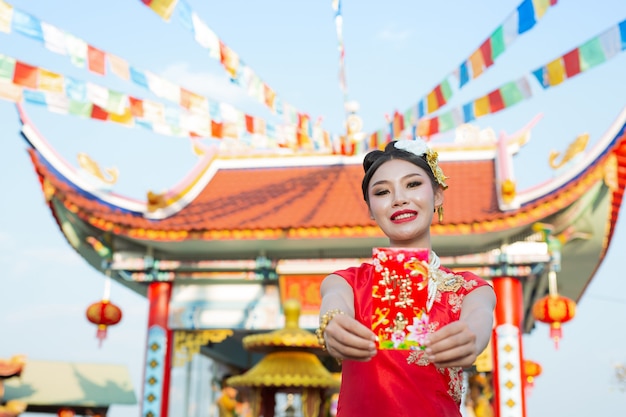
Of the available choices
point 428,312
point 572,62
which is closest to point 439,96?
point 572,62

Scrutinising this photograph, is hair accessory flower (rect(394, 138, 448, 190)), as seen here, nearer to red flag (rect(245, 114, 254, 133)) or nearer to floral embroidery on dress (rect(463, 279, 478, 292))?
floral embroidery on dress (rect(463, 279, 478, 292))

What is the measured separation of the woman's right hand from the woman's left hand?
0.45 ft

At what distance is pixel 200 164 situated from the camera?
9.57 meters

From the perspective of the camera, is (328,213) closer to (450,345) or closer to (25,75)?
(25,75)

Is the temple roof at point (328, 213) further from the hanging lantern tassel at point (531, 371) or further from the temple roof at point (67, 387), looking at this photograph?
the temple roof at point (67, 387)

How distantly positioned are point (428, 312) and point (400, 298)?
15 centimetres

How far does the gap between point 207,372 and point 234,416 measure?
3080 mm

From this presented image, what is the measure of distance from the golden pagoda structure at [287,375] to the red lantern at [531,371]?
5376mm

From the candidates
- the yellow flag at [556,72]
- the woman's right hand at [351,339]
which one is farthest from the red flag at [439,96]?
the woman's right hand at [351,339]

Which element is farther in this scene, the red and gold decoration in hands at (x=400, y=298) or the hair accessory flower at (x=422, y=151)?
the hair accessory flower at (x=422, y=151)

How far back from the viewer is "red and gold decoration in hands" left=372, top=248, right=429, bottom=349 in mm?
1722

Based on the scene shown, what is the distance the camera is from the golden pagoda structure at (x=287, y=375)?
5848 millimetres

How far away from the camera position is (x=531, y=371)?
10.6m

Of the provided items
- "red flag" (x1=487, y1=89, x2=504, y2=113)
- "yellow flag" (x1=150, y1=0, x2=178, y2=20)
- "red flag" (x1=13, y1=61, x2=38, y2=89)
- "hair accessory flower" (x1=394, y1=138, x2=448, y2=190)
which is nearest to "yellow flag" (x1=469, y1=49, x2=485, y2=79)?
"red flag" (x1=487, y1=89, x2=504, y2=113)
